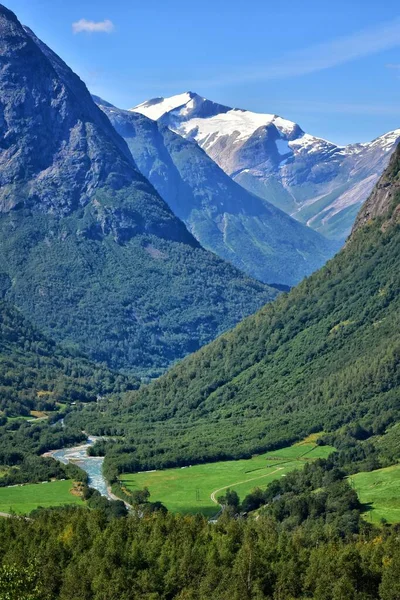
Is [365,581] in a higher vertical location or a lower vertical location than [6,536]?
lower

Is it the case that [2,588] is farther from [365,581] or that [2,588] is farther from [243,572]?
[365,581]

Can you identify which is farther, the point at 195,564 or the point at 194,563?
the point at 194,563

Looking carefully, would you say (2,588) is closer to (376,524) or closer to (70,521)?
(70,521)

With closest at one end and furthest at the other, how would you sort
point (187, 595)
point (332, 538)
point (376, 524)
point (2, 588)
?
point (2, 588) < point (187, 595) < point (332, 538) < point (376, 524)

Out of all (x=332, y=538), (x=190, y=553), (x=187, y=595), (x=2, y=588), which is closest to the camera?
(x=2, y=588)

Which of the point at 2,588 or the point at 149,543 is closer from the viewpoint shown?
the point at 2,588

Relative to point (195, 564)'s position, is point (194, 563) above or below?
above

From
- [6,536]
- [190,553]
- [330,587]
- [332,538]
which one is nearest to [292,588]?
[330,587]
